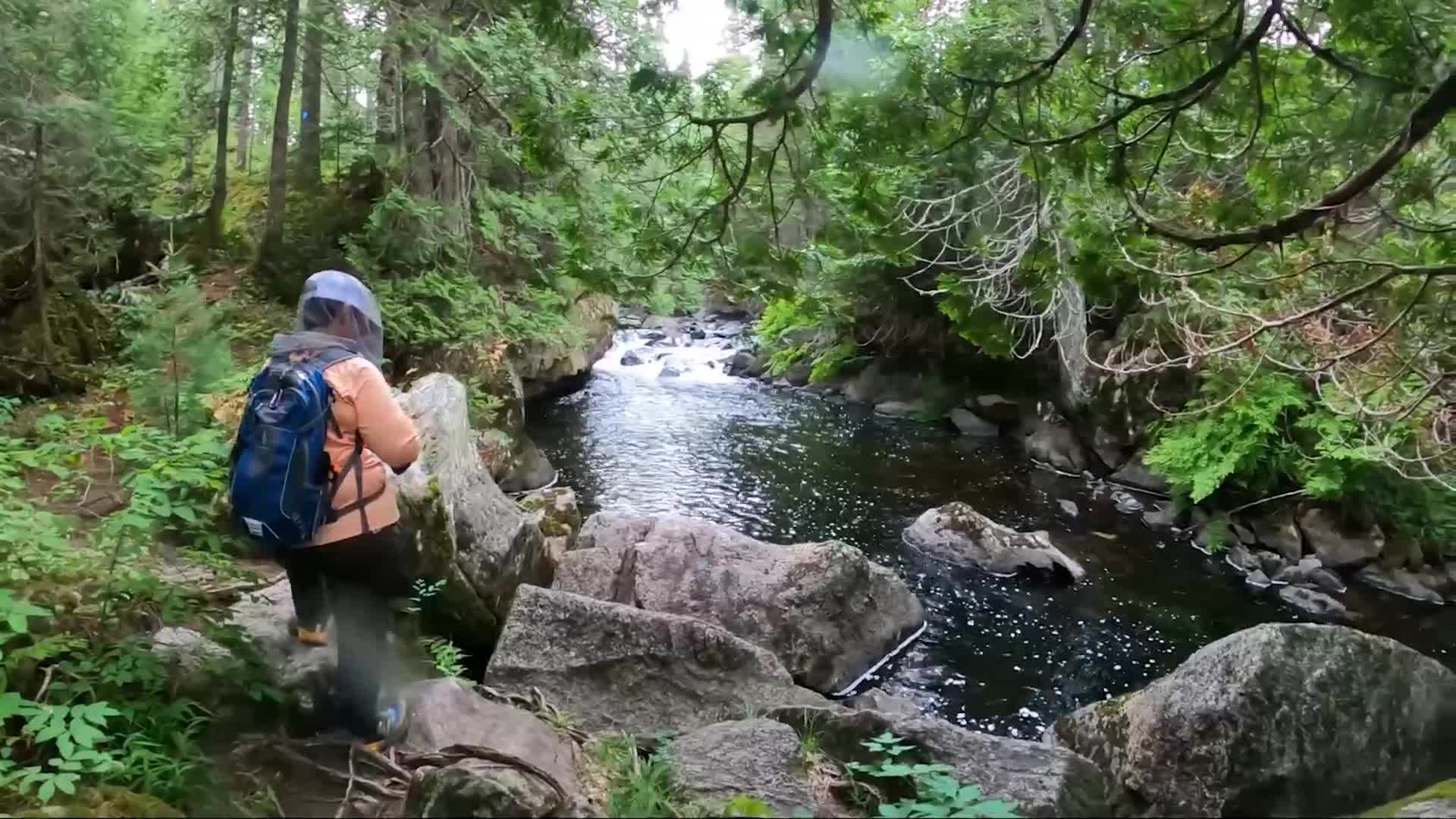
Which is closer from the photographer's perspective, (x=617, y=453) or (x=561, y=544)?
(x=561, y=544)

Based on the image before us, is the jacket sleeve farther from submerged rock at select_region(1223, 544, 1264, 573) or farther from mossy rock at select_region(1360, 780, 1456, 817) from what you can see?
submerged rock at select_region(1223, 544, 1264, 573)

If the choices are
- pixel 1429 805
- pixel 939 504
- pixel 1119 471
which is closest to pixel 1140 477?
pixel 1119 471

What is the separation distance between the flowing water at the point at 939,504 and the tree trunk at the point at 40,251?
5.65 meters

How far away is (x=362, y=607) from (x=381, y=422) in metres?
0.73

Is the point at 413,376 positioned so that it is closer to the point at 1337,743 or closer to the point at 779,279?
the point at 779,279

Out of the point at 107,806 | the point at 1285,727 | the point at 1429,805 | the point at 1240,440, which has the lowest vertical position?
the point at 1285,727

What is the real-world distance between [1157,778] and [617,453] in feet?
31.0

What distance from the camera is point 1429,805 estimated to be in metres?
2.45

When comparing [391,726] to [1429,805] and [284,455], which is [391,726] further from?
[1429,805]

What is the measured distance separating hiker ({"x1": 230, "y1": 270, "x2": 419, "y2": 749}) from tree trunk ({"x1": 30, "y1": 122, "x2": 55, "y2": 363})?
19.3 feet

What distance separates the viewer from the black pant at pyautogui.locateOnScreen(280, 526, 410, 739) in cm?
307

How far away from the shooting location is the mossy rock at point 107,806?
2393 millimetres

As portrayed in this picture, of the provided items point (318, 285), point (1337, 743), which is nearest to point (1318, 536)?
point (1337, 743)

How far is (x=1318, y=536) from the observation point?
10.5 meters
